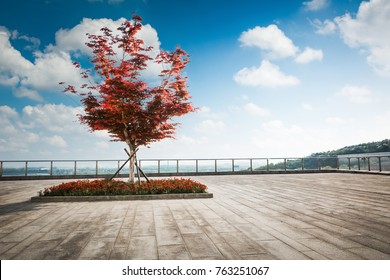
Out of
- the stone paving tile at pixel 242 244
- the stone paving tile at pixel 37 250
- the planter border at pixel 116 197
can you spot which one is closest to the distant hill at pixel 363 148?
the planter border at pixel 116 197

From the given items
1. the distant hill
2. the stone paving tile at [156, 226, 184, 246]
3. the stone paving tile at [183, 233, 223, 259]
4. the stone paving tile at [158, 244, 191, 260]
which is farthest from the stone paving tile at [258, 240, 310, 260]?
the distant hill

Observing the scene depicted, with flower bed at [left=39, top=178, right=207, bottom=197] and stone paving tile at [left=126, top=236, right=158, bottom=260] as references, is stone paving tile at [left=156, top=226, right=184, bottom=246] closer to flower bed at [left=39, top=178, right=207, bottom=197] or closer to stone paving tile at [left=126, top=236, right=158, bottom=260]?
stone paving tile at [left=126, top=236, right=158, bottom=260]

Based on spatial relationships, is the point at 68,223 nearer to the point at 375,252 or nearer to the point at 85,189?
the point at 85,189

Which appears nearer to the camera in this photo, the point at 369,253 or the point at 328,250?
the point at 369,253

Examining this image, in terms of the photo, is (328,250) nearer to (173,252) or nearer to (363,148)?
(173,252)

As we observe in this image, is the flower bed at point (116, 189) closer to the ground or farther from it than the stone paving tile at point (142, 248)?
farther from it

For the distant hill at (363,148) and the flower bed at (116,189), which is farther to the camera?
the distant hill at (363,148)

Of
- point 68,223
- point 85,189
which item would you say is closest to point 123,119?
point 85,189

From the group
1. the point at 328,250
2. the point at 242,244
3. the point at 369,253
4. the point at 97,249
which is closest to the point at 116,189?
the point at 97,249

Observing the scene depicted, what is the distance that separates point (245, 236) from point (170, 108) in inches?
271

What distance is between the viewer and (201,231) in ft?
14.8

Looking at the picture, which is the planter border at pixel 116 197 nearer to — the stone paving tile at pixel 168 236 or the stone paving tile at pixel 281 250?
the stone paving tile at pixel 168 236

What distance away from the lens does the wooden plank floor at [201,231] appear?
3.43 metres

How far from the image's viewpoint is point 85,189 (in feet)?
29.1
